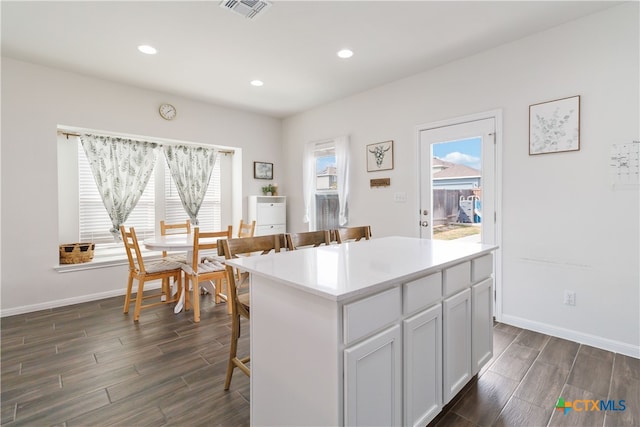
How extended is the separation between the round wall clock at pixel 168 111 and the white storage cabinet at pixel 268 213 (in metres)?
1.64

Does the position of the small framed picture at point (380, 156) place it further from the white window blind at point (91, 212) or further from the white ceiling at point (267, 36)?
the white window blind at point (91, 212)

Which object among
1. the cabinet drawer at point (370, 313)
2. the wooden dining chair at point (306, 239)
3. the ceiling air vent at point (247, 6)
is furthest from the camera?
the ceiling air vent at point (247, 6)

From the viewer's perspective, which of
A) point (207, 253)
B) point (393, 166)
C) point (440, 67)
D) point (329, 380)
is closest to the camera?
point (329, 380)

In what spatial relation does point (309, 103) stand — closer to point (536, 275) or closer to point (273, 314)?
point (536, 275)

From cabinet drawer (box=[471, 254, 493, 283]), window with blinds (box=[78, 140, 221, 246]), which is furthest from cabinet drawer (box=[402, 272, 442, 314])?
window with blinds (box=[78, 140, 221, 246])

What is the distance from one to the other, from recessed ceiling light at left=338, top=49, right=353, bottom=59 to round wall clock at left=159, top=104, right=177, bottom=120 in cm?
252

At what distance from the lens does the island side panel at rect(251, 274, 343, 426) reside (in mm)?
1094

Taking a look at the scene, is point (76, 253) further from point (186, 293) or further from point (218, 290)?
point (218, 290)

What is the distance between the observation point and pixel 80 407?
69.9 inches

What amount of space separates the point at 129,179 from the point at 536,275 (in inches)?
192

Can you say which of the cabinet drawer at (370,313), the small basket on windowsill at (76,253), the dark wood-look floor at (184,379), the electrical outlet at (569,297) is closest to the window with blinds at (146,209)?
the small basket on windowsill at (76,253)

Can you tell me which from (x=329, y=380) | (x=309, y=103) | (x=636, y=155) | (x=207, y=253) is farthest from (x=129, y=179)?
(x=636, y=155)

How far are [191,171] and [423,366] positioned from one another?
14.0 ft

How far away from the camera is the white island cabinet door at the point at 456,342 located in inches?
62.6
